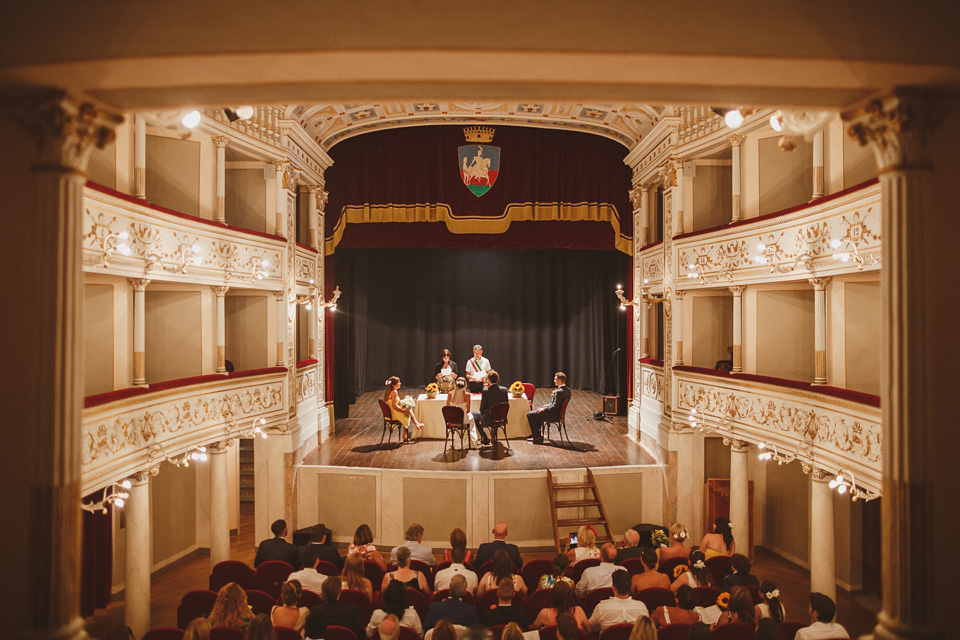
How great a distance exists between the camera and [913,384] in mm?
2986

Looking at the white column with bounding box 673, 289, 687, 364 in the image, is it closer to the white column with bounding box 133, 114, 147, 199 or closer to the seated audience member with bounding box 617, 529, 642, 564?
the seated audience member with bounding box 617, 529, 642, 564

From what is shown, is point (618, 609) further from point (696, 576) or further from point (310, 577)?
point (310, 577)

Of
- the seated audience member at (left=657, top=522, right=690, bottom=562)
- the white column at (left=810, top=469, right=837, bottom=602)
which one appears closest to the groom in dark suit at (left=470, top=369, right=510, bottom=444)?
the seated audience member at (left=657, top=522, right=690, bottom=562)

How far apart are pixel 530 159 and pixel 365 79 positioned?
9.71m

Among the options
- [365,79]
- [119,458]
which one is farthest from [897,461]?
[119,458]

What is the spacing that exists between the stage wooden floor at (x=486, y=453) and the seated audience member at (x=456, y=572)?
3747mm

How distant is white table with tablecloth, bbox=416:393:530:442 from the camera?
12.1m

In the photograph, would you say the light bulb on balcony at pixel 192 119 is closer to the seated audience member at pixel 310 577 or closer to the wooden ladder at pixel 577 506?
the seated audience member at pixel 310 577

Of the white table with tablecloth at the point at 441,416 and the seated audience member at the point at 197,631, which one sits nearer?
the seated audience member at the point at 197,631

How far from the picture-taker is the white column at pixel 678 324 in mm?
10430

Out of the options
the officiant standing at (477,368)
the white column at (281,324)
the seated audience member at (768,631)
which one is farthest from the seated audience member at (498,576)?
the officiant standing at (477,368)

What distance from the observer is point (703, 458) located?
10.3 meters

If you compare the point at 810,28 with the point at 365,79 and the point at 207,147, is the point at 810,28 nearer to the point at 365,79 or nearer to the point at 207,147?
the point at 365,79

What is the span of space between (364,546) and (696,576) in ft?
13.7
